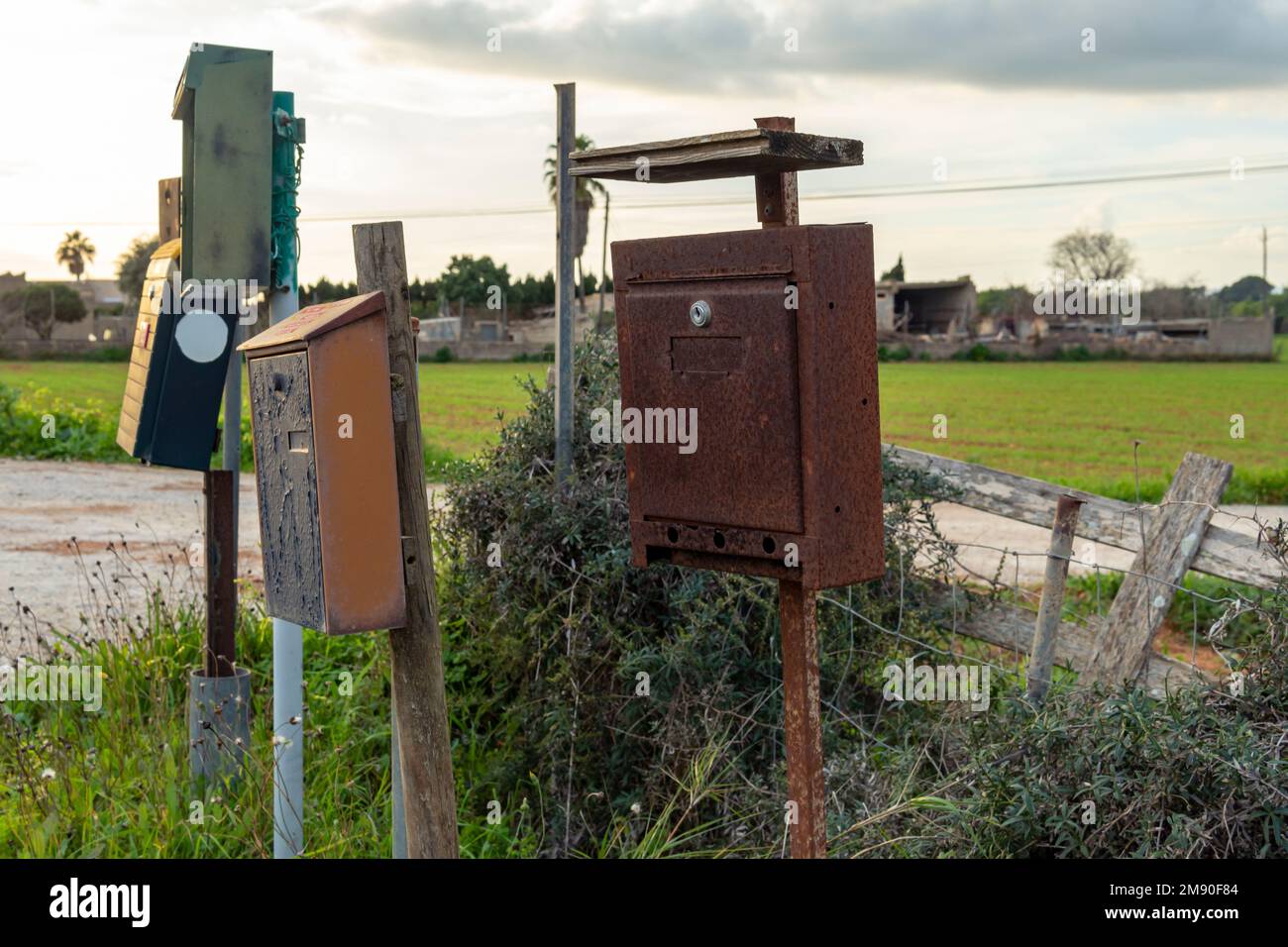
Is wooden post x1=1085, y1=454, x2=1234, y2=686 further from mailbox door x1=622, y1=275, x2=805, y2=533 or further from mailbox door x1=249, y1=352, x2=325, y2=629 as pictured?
mailbox door x1=249, y1=352, x2=325, y2=629

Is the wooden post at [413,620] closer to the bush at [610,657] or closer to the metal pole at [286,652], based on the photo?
the metal pole at [286,652]

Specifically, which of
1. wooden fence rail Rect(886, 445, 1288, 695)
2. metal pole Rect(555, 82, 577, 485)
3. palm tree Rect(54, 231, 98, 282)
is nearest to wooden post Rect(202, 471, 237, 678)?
metal pole Rect(555, 82, 577, 485)

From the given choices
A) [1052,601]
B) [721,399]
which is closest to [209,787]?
[721,399]

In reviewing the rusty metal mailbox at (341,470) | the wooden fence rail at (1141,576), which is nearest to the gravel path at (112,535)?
the wooden fence rail at (1141,576)

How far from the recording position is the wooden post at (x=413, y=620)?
307 cm

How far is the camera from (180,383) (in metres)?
4.73

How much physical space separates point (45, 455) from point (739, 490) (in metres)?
14.8

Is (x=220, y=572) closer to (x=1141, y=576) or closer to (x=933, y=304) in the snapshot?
(x=1141, y=576)

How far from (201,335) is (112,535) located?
6972 millimetres

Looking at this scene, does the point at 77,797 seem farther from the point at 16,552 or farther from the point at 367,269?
the point at 16,552

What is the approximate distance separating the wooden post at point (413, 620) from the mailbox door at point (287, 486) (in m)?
0.23

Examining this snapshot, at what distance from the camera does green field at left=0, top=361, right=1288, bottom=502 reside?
17.3 metres

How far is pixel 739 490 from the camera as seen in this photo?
A: 2875 mm

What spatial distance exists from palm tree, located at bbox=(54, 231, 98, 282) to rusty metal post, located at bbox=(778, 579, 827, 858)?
72847 mm
